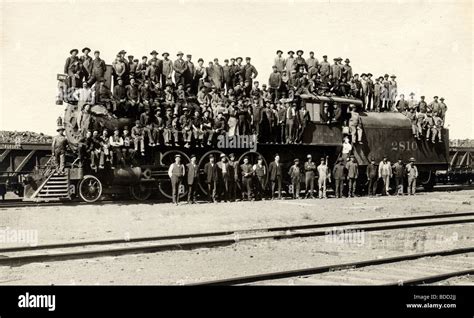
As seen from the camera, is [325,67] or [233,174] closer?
[233,174]

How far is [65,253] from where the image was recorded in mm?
8914

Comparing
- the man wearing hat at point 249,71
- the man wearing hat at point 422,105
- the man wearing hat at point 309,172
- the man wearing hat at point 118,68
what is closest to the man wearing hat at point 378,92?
the man wearing hat at point 422,105

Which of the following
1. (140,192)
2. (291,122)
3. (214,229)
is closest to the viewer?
(214,229)

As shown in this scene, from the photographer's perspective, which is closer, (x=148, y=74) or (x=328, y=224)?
(x=328, y=224)

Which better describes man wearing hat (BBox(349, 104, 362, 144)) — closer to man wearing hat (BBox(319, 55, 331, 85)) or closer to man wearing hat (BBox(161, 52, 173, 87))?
man wearing hat (BBox(319, 55, 331, 85))

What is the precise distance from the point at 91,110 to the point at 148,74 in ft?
8.31

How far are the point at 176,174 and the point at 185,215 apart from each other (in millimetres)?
2610

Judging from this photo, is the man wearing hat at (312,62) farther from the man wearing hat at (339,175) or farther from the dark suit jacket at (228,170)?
the dark suit jacket at (228,170)

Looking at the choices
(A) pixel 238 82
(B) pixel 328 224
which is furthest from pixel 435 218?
(A) pixel 238 82

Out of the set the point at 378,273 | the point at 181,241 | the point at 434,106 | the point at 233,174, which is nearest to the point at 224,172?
the point at 233,174

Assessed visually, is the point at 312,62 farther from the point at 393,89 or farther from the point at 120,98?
the point at 120,98

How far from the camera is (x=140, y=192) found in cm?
1788

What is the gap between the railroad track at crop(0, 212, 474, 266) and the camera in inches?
354
